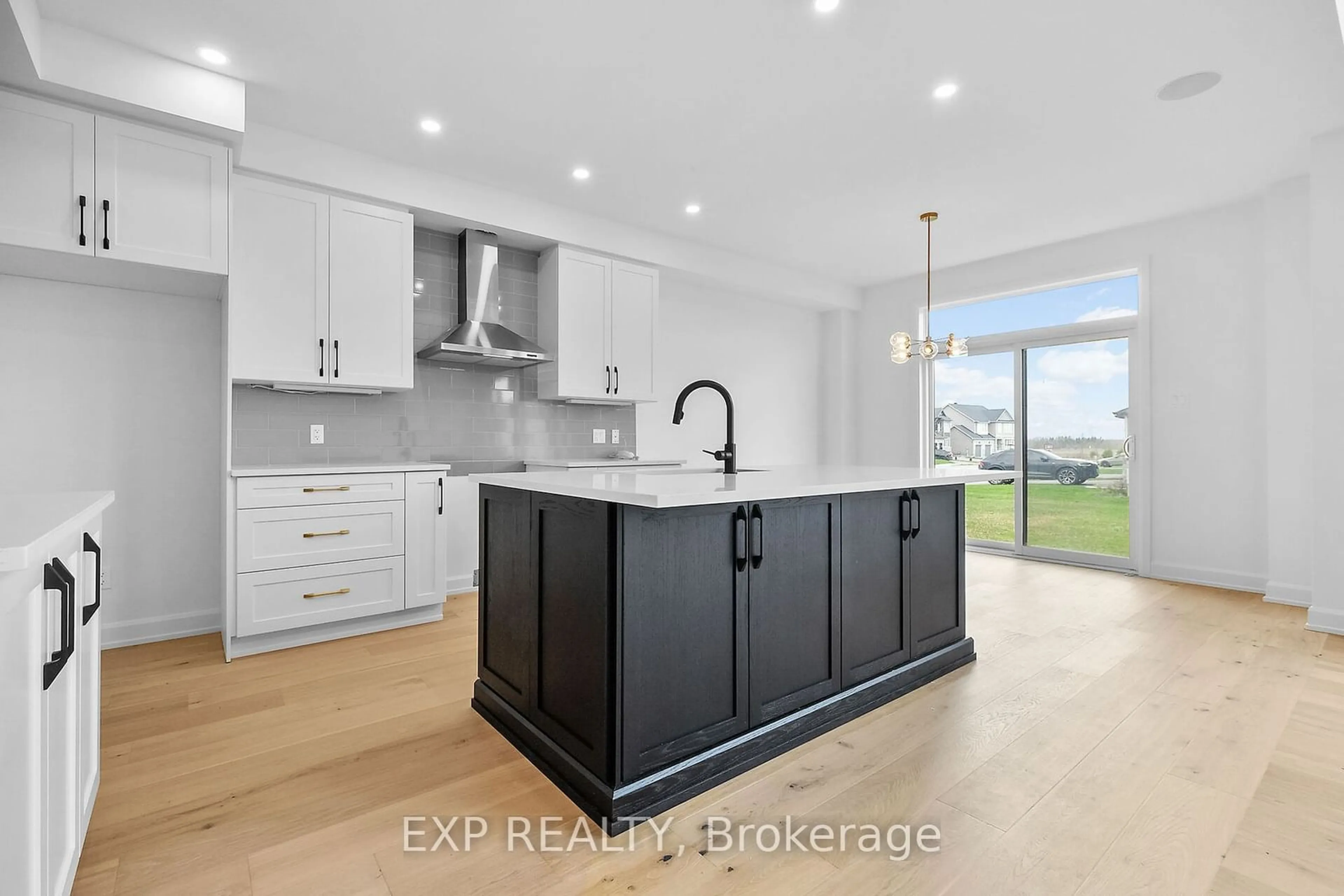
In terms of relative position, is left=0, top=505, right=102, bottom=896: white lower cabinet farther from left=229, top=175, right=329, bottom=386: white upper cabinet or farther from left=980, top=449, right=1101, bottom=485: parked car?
left=980, top=449, right=1101, bottom=485: parked car

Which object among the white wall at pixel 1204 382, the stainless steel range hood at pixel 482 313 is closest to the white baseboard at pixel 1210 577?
the white wall at pixel 1204 382

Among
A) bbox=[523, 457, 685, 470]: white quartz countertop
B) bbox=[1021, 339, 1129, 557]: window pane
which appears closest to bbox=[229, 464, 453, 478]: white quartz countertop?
bbox=[523, 457, 685, 470]: white quartz countertop

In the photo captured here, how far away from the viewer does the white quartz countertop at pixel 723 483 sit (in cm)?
161

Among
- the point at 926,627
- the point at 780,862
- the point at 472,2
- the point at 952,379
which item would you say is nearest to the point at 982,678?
the point at 926,627

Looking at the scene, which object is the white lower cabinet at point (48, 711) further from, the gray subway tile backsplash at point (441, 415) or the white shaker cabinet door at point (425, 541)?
the gray subway tile backsplash at point (441, 415)

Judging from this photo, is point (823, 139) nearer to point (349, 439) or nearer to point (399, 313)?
point (399, 313)

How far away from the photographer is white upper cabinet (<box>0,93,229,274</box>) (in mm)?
2486

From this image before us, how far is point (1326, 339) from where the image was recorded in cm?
351

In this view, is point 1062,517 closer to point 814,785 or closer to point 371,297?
point 814,785

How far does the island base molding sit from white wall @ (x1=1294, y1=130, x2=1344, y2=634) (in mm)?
2675

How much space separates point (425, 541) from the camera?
11.8 ft

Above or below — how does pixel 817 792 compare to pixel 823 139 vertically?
below

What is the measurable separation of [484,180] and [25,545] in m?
3.69

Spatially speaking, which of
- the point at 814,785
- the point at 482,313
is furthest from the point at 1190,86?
the point at 482,313
